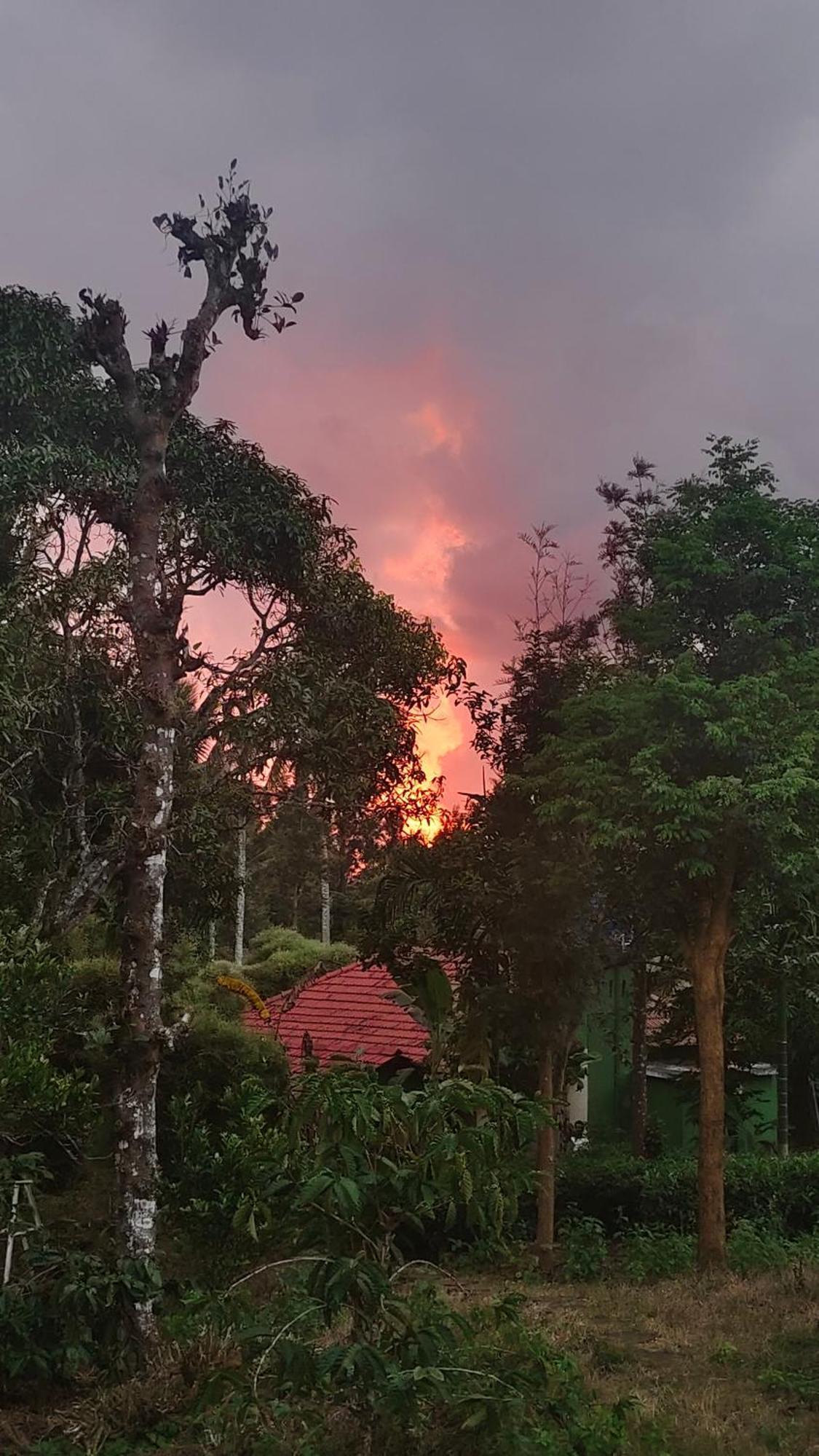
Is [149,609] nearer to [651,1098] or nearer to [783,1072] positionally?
[783,1072]

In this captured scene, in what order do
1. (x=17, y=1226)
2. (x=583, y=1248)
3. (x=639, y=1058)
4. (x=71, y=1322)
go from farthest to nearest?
(x=639, y=1058) < (x=583, y=1248) < (x=17, y=1226) < (x=71, y=1322)

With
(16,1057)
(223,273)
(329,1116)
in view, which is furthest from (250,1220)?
(223,273)

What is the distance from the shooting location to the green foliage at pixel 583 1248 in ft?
37.7

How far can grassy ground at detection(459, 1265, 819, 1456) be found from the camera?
6641 millimetres

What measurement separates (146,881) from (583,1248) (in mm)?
7463

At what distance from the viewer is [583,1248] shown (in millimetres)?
12039

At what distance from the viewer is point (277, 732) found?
1233cm

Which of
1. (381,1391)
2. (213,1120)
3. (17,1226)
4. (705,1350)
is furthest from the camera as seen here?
(213,1120)

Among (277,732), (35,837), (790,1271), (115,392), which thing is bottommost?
(790,1271)

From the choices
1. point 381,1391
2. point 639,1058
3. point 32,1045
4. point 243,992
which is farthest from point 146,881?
point 639,1058

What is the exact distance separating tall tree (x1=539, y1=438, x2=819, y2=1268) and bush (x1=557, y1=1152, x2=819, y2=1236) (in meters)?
1.88

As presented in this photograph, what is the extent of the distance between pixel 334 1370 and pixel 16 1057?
3.70m

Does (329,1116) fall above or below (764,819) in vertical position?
below

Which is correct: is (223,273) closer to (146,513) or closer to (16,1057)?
(146,513)
